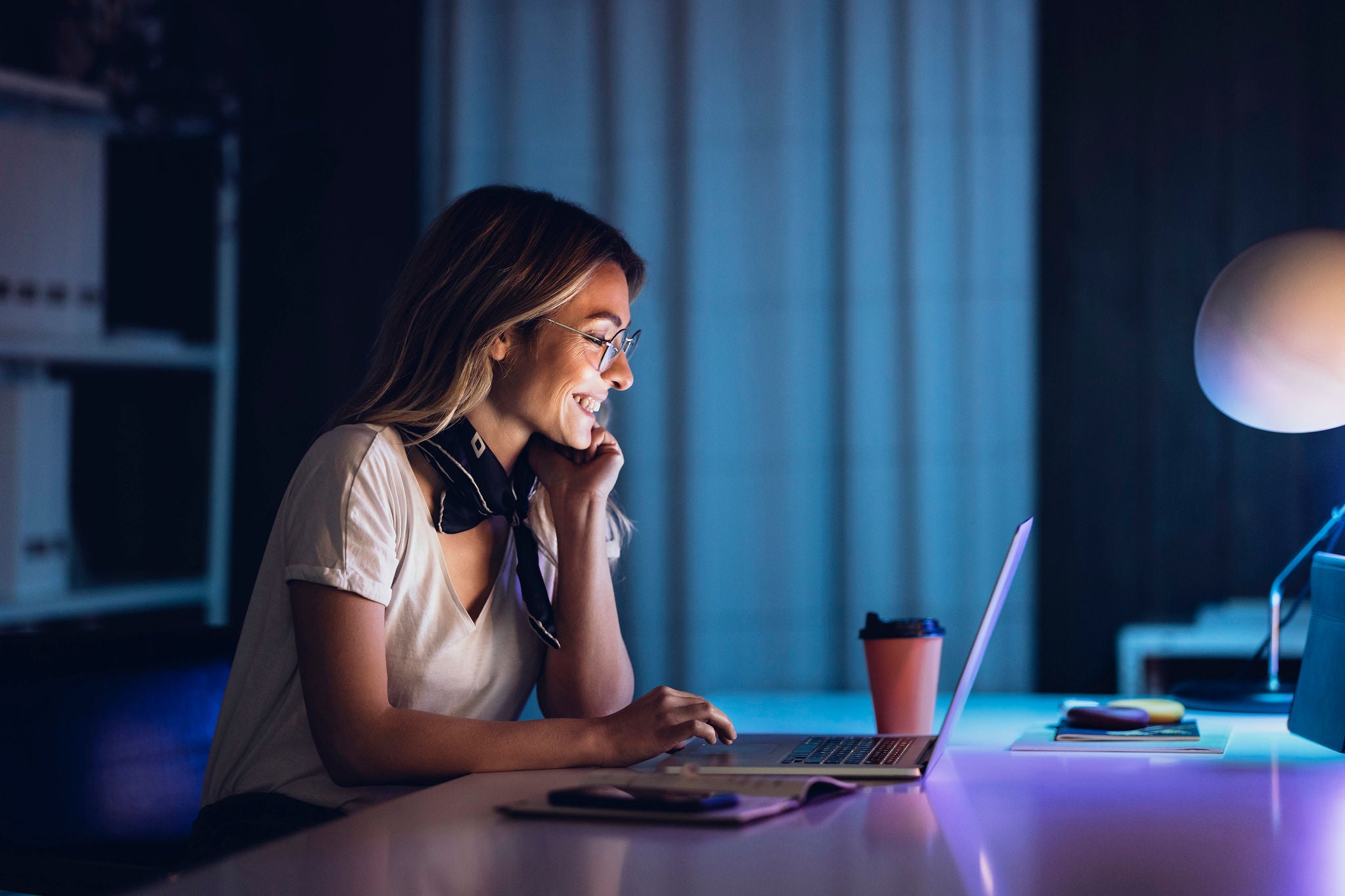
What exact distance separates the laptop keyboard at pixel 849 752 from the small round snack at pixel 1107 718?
19 centimetres

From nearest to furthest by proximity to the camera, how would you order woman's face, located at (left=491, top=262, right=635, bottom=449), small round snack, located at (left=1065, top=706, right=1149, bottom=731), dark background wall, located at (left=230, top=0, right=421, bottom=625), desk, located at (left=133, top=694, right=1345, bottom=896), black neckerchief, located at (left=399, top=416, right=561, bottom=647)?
desk, located at (left=133, top=694, right=1345, bottom=896) < small round snack, located at (left=1065, top=706, right=1149, bottom=731) < black neckerchief, located at (left=399, top=416, right=561, bottom=647) < woman's face, located at (left=491, top=262, right=635, bottom=449) < dark background wall, located at (left=230, top=0, right=421, bottom=625)

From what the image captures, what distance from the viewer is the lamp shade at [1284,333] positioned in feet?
4.29

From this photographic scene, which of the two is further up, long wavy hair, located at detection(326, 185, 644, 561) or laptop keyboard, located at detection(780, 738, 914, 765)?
long wavy hair, located at detection(326, 185, 644, 561)

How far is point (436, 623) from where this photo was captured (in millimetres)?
1288

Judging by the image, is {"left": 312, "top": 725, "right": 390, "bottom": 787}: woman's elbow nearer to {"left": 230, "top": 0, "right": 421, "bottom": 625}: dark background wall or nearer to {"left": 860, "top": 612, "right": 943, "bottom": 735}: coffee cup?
{"left": 860, "top": 612, "right": 943, "bottom": 735}: coffee cup

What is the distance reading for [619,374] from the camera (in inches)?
59.1

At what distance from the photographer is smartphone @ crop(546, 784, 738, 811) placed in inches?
32.7

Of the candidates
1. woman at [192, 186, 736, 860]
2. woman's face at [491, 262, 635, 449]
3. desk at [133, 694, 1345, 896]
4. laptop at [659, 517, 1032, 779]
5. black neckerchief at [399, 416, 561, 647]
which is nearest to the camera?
desk at [133, 694, 1345, 896]

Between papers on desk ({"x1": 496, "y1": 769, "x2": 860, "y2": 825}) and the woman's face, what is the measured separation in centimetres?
56

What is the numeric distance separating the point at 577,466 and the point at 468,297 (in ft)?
0.84


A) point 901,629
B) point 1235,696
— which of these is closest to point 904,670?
point 901,629

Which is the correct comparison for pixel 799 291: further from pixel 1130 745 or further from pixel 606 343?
pixel 1130 745

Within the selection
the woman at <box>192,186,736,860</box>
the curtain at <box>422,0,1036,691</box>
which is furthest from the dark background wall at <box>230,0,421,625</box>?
the woman at <box>192,186,736,860</box>

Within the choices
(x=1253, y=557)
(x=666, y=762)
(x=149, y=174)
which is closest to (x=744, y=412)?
(x=1253, y=557)
